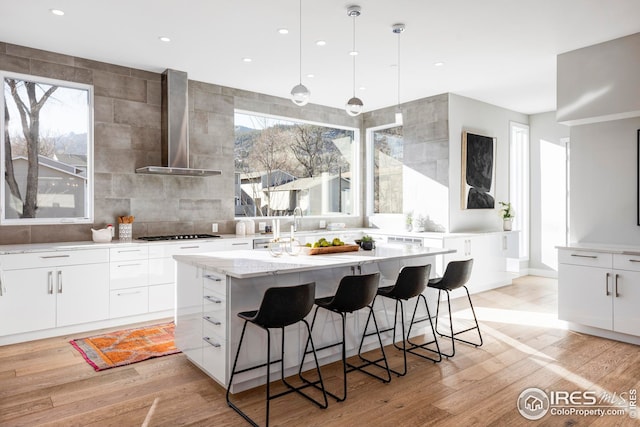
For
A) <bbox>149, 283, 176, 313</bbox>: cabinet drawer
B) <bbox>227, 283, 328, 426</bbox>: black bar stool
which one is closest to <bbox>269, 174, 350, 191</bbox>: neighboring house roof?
<bbox>149, 283, 176, 313</bbox>: cabinet drawer

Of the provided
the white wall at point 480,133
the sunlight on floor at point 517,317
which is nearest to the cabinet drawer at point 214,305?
the sunlight on floor at point 517,317

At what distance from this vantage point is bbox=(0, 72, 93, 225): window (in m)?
4.57

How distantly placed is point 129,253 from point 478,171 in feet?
17.3

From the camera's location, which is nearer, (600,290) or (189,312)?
(189,312)

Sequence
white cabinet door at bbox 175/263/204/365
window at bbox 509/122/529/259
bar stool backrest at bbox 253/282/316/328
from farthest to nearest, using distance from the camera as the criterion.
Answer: window at bbox 509/122/529/259
white cabinet door at bbox 175/263/204/365
bar stool backrest at bbox 253/282/316/328

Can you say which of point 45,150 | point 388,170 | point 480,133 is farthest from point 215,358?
point 480,133

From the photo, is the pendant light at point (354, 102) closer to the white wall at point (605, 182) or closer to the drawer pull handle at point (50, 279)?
the white wall at point (605, 182)

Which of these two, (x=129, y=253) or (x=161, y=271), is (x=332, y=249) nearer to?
(x=161, y=271)

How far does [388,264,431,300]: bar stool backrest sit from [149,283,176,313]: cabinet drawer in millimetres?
2830

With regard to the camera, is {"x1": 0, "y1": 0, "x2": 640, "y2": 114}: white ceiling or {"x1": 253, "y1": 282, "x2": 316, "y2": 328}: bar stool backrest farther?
{"x1": 0, "y1": 0, "x2": 640, "y2": 114}: white ceiling

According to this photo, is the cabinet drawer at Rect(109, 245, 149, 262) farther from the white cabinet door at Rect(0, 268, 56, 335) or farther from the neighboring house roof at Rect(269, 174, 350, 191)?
the neighboring house roof at Rect(269, 174, 350, 191)

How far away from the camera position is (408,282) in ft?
11.2

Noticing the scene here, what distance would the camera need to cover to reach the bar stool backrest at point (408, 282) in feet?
11.2

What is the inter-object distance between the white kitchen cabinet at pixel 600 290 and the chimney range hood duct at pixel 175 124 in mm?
4432
